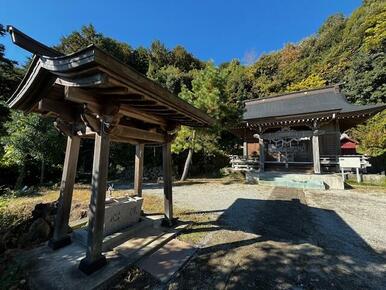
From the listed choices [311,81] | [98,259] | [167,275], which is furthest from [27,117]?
[311,81]

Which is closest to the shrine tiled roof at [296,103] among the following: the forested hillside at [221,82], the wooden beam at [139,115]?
the forested hillside at [221,82]

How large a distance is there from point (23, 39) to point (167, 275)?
3.39 m

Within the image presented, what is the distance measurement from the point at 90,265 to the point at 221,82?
9.23 meters

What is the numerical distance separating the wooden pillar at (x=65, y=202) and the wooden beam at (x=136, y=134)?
35.0 inches

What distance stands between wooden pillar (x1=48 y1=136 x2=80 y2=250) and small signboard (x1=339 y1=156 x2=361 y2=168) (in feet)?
36.3

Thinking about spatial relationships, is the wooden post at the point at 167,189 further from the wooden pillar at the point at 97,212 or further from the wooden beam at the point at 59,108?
the wooden beam at the point at 59,108

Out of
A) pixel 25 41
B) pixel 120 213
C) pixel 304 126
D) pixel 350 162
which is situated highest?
pixel 304 126

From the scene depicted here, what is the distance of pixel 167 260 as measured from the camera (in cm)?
285

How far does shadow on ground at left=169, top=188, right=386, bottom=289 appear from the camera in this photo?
2.37 m

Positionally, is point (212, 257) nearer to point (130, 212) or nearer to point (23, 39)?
point (130, 212)

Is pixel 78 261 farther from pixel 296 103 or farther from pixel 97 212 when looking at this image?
pixel 296 103

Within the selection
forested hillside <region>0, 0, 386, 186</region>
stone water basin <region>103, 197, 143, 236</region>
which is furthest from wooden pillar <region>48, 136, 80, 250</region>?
forested hillside <region>0, 0, 386, 186</region>

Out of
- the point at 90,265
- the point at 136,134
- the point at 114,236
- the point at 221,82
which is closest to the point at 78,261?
the point at 90,265

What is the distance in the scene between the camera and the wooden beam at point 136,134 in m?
3.05
